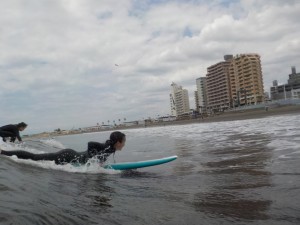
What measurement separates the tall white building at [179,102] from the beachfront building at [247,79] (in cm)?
4830

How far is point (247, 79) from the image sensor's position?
398 feet

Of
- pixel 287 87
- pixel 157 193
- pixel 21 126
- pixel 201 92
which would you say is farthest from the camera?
pixel 201 92

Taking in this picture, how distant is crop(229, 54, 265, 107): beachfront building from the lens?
119062 millimetres

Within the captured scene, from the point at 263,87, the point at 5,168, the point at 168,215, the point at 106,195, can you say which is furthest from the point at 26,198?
the point at 263,87

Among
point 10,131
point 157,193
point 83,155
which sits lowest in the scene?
point 157,193

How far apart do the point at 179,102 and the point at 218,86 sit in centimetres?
4400

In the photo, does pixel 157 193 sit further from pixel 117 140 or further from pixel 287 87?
pixel 287 87

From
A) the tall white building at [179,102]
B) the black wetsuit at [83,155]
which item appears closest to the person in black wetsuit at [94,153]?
the black wetsuit at [83,155]

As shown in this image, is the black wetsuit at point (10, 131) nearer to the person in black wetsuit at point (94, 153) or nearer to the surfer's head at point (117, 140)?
the person in black wetsuit at point (94, 153)

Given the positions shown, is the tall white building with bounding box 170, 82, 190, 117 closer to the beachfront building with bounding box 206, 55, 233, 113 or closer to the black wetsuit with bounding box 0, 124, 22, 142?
→ the beachfront building with bounding box 206, 55, 233, 113

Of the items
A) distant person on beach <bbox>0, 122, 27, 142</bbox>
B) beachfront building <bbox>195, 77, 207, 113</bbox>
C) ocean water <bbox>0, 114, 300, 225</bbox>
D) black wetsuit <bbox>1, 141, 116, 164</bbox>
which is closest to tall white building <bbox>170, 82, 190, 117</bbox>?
beachfront building <bbox>195, 77, 207, 113</bbox>

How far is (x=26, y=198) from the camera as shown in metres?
4.53

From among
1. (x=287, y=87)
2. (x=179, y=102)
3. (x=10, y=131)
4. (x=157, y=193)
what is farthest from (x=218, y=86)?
(x=157, y=193)

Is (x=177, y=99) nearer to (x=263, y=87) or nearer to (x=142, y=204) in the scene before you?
Result: (x=263, y=87)
